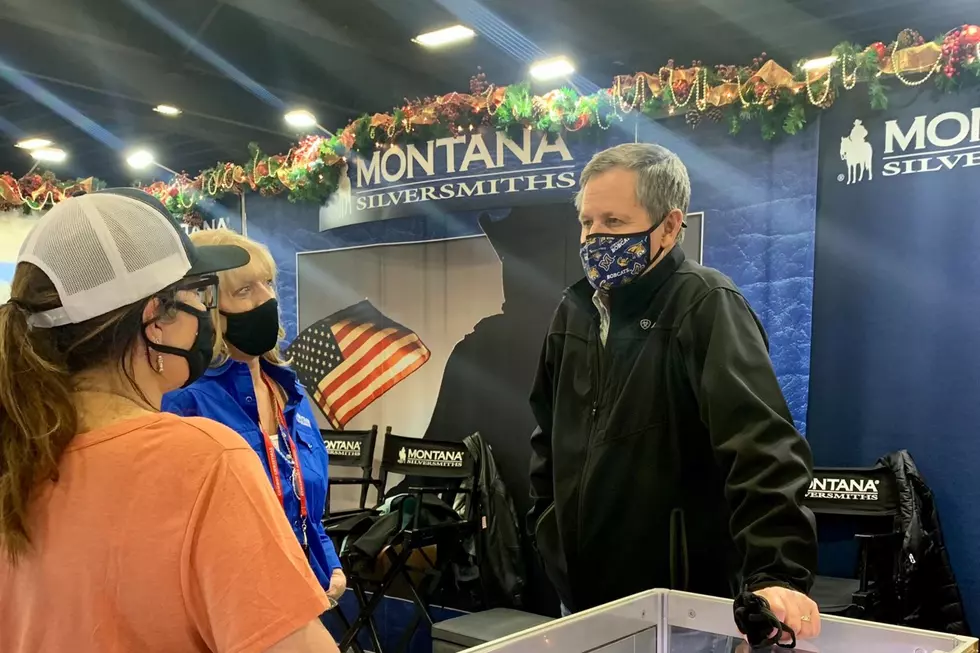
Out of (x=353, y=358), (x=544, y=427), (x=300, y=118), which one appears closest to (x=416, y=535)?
(x=353, y=358)

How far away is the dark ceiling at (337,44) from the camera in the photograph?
4266 mm

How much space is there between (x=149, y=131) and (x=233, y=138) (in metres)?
0.66

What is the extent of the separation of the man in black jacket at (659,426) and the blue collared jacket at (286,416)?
2.11 ft

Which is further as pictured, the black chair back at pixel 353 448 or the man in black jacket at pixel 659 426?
the black chair back at pixel 353 448

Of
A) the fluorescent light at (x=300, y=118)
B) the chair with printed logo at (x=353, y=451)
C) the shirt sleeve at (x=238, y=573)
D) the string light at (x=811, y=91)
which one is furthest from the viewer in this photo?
the fluorescent light at (x=300, y=118)

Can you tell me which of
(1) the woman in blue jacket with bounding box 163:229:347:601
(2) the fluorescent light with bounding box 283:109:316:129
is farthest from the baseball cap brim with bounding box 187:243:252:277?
(2) the fluorescent light with bounding box 283:109:316:129

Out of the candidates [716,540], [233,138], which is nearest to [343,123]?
[233,138]

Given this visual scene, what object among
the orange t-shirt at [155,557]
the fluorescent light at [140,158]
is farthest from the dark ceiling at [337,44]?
the orange t-shirt at [155,557]

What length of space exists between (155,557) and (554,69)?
373 cm

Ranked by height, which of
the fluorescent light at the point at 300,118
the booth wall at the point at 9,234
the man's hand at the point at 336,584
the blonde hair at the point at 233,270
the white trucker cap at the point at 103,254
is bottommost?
the man's hand at the point at 336,584

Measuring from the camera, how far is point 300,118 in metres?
5.94

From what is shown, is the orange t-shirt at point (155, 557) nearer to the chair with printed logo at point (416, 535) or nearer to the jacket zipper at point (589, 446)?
the jacket zipper at point (589, 446)

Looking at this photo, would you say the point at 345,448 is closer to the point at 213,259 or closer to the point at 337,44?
the point at 337,44

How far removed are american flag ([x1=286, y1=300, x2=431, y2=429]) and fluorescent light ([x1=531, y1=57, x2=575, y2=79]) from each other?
1.67m
